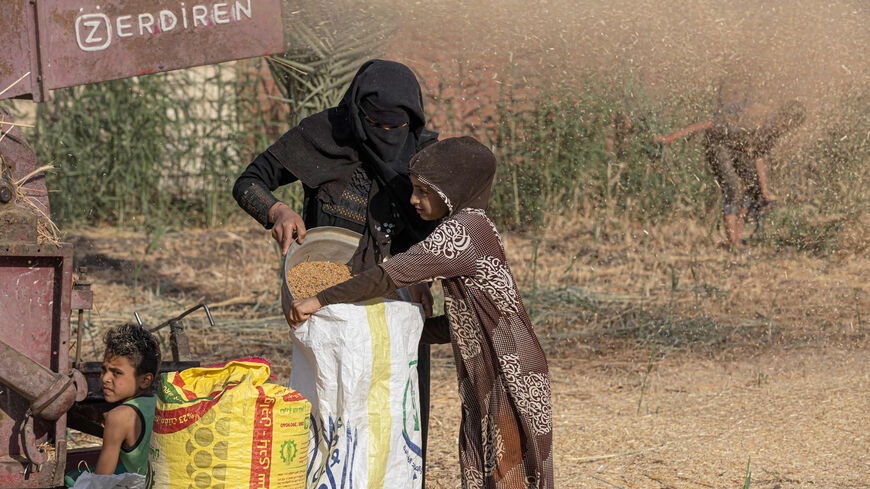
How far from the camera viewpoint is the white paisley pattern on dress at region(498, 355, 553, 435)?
2953 millimetres

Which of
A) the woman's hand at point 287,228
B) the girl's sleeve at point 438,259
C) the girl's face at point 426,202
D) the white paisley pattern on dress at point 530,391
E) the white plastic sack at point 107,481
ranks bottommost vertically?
the white plastic sack at point 107,481

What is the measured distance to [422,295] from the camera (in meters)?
3.10

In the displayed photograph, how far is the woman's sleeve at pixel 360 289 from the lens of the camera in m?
2.77

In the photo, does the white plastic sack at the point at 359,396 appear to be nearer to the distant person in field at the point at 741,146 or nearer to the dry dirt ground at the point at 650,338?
the dry dirt ground at the point at 650,338

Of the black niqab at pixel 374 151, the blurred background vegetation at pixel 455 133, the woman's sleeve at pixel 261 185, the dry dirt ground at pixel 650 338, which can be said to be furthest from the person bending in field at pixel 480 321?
the blurred background vegetation at pixel 455 133

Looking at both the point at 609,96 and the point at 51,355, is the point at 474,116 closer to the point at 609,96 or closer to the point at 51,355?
the point at 609,96

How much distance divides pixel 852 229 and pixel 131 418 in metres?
6.54

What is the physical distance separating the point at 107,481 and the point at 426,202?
1297mm

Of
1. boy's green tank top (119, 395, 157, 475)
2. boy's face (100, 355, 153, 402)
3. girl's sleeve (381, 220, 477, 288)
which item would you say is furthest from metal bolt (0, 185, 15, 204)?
girl's sleeve (381, 220, 477, 288)

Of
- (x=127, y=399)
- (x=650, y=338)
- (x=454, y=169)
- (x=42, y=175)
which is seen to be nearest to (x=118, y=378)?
(x=127, y=399)

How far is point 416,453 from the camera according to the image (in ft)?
9.73

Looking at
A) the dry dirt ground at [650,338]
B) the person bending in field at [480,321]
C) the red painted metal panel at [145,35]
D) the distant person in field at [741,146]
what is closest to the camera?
the person bending in field at [480,321]

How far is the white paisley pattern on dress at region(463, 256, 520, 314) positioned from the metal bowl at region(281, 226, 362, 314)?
0.39m

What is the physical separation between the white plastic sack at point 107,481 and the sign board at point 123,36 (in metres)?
1.17
